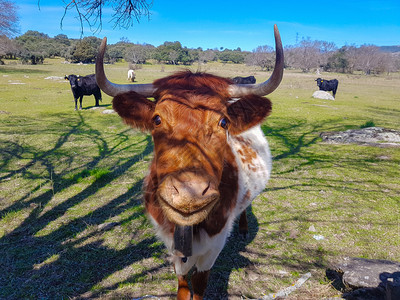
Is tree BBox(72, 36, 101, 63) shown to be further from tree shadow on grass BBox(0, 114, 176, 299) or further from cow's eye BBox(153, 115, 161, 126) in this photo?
cow's eye BBox(153, 115, 161, 126)

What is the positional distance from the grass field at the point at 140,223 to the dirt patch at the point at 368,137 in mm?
456

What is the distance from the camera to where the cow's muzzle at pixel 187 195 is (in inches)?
65.4

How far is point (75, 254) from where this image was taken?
150 inches

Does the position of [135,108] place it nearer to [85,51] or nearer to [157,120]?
[157,120]

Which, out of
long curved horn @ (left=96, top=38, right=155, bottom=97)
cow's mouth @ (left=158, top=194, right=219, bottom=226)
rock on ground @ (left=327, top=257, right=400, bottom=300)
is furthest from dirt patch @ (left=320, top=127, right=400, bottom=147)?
cow's mouth @ (left=158, top=194, right=219, bottom=226)

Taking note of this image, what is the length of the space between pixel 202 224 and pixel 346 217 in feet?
12.6

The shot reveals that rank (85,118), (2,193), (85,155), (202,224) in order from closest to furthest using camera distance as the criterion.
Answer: (202,224)
(2,193)
(85,155)
(85,118)

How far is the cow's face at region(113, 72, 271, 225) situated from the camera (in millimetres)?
1721

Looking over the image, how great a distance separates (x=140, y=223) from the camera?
4.69 meters

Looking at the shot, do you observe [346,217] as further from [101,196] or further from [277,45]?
[101,196]

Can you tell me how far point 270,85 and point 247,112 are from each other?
37 cm

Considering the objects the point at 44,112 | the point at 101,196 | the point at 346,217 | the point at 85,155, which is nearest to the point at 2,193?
the point at 101,196

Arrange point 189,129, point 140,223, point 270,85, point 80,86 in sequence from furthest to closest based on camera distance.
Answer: point 80,86
point 140,223
point 270,85
point 189,129

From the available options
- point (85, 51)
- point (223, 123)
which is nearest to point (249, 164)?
point (223, 123)
